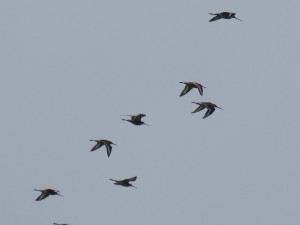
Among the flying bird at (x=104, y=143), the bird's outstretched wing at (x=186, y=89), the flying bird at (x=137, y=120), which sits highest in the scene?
the bird's outstretched wing at (x=186, y=89)

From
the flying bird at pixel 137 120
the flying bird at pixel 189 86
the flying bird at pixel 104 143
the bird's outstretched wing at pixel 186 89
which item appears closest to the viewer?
the flying bird at pixel 189 86

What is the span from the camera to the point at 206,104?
355 ft

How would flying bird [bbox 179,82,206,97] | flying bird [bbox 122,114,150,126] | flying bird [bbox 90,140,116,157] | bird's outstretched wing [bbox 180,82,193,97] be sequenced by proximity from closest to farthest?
flying bird [bbox 179,82,206,97], bird's outstretched wing [bbox 180,82,193,97], flying bird [bbox 90,140,116,157], flying bird [bbox 122,114,150,126]

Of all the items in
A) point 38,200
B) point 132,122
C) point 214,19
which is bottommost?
point 38,200

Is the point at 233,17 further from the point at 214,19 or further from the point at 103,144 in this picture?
the point at 103,144

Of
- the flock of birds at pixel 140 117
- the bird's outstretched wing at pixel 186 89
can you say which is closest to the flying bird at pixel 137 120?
the flock of birds at pixel 140 117

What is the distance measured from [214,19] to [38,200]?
24.8m

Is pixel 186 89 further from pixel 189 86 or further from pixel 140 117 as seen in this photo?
pixel 140 117

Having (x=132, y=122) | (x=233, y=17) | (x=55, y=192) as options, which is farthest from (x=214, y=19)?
(x=55, y=192)

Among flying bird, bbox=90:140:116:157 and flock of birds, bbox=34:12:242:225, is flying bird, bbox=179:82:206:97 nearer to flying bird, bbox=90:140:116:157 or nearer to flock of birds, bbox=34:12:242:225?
flock of birds, bbox=34:12:242:225

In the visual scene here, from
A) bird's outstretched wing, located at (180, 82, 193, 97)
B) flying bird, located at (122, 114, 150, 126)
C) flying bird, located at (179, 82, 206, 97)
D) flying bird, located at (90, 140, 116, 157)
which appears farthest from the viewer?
flying bird, located at (122, 114, 150, 126)

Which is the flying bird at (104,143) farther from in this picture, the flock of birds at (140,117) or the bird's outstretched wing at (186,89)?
the bird's outstretched wing at (186,89)

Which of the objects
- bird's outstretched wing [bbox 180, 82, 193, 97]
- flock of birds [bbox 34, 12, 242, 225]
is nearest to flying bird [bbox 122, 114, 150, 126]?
flock of birds [bbox 34, 12, 242, 225]

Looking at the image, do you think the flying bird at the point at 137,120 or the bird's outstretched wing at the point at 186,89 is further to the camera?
the flying bird at the point at 137,120
